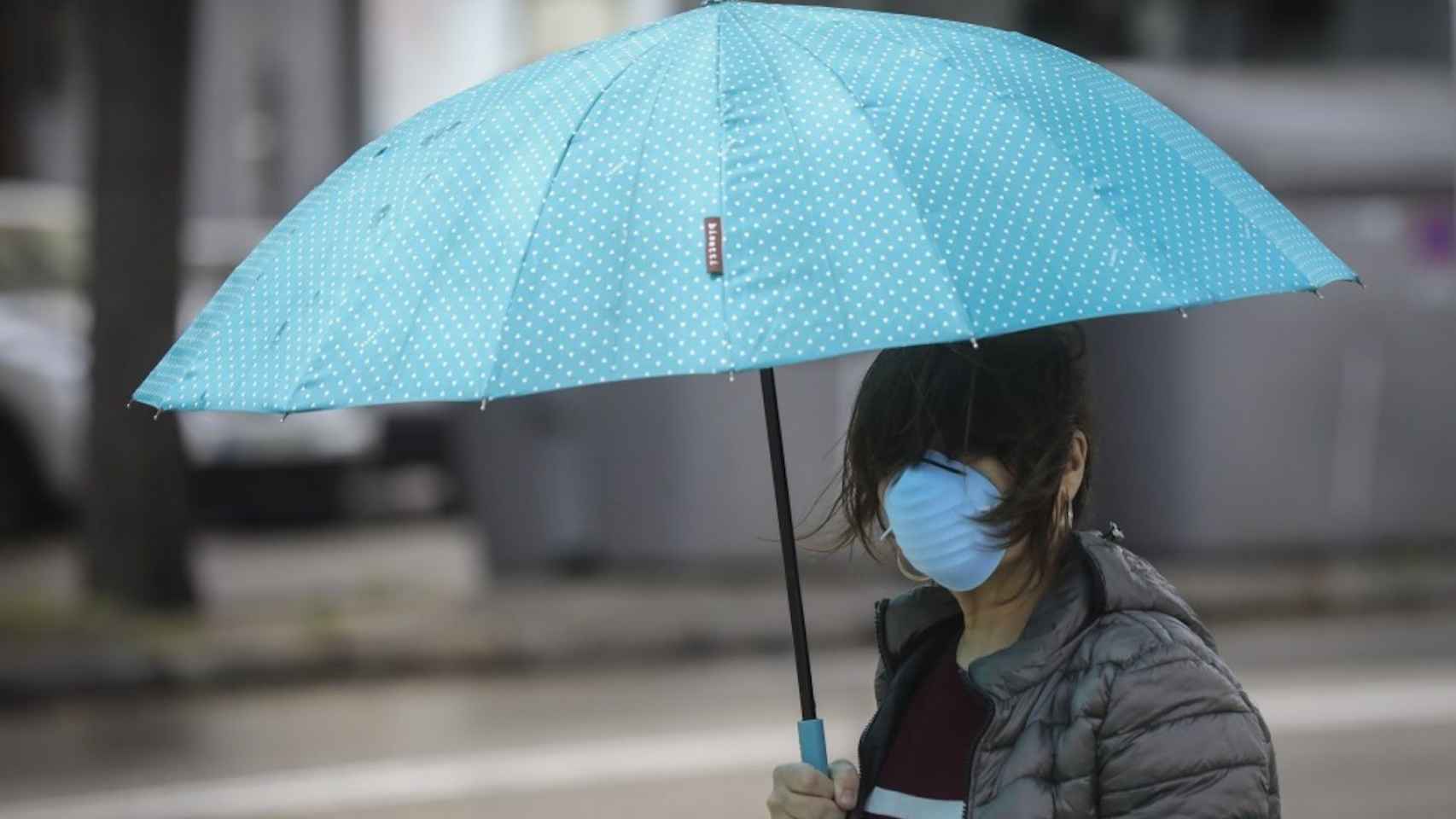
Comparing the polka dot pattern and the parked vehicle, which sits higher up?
the polka dot pattern

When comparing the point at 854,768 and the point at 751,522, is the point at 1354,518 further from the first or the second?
the point at 854,768

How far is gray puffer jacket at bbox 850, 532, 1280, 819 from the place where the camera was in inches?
74.3

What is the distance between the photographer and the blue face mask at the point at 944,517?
2029mm

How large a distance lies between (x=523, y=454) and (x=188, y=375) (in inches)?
298

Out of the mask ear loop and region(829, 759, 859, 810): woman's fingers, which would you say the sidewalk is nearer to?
region(829, 759, 859, 810): woman's fingers

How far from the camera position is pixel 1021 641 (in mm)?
2029

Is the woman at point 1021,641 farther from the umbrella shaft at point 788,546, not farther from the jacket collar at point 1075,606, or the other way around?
the umbrella shaft at point 788,546

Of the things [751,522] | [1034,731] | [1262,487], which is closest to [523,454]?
[751,522]

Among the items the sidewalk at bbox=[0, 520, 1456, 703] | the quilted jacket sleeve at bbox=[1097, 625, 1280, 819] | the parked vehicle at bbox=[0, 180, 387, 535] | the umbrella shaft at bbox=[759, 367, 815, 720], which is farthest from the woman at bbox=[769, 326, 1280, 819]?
the parked vehicle at bbox=[0, 180, 387, 535]

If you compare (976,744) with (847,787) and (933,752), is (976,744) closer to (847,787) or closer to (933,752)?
(933,752)

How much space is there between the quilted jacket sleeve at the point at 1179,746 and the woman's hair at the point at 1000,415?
189 millimetres

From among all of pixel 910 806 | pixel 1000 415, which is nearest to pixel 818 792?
pixel 910 806

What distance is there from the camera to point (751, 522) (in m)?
9.88

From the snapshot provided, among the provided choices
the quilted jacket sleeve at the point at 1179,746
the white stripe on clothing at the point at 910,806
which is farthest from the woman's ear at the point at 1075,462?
the white stripe on clothing at the point at 910,806
